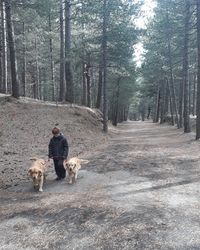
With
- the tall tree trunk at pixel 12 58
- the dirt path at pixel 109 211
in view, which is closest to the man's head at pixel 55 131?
the dirt path at pixel 109 211

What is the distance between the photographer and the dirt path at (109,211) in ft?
21.7

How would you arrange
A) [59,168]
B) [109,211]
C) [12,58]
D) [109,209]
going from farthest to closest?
[12,58] < [59,168] < [109,209] < [109,211]

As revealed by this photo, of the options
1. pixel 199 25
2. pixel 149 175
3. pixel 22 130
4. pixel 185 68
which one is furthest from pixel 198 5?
pixel 149 175

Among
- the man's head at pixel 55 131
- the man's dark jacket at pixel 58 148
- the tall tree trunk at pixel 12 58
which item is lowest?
the man's dark jacket at pixel 58 148

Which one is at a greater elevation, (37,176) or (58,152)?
(58,152)

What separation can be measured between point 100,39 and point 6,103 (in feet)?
28.5

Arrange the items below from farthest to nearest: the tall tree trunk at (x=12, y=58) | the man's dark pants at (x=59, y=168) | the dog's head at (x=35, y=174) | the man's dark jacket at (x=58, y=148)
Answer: the tall tree trunk at (x=12, y=58) → the man's dark jacket at (x=58, y=148) → the man's dark pants at (x=59, y=168) → the dog's head at (x=35, y=174)

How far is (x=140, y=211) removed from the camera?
26.6 feet

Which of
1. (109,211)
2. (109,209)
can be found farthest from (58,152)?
(109,211)

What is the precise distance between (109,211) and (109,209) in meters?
0.14

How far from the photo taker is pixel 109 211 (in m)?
8.23

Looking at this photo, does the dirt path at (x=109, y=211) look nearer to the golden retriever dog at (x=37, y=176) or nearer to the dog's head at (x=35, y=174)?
the golden retriever dog at (x=37, y=176)

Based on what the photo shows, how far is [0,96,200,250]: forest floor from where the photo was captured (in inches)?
Result: 261

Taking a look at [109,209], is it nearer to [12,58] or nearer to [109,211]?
[109,211]
